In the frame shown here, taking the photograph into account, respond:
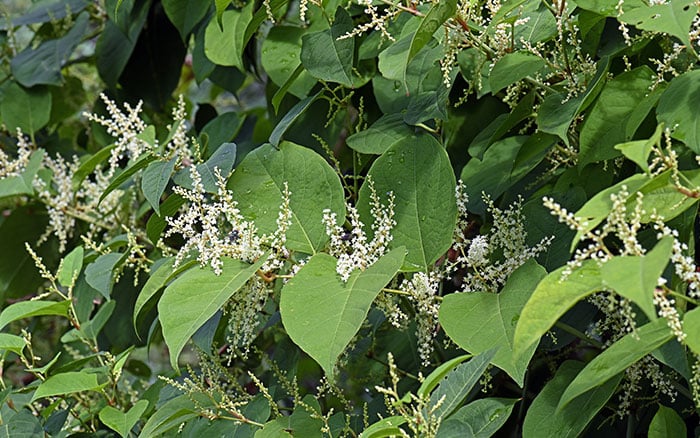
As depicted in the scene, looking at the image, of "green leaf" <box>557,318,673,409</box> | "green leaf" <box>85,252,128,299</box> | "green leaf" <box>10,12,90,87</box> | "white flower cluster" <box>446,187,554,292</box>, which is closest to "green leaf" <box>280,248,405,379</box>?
"white flower cluster" <box>446,187,554,292</box>

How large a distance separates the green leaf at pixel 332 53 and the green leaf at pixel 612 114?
0.33 m

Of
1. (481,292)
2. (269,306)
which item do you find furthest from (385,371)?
(481,292)

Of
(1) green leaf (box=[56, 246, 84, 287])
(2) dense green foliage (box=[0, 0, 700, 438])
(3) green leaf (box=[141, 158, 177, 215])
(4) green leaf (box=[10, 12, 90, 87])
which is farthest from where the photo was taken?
(4) green leaf (box=[10, 12, 90, 87])

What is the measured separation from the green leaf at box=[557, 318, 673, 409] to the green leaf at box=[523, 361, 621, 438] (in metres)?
0.09

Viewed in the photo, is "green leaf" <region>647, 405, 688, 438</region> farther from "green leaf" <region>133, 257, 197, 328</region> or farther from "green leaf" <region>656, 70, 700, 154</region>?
"green leaf" <region>133, 257, 197, 328</region>

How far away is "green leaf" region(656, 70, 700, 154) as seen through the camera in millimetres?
932

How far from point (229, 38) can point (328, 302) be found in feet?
2.35

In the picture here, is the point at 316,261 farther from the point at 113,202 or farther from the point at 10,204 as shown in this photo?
the point at 10,204

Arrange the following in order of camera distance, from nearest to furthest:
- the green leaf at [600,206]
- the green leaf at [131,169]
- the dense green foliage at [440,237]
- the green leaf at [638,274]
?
the green leaf at [638,274]
the green leaf at [600,206]
the dense green foliage at [440,237]
the green leaf at [131,169]

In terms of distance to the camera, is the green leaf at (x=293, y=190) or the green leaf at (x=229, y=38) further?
the green leaf at (x=229, y=38)

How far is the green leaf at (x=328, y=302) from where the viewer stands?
899mm

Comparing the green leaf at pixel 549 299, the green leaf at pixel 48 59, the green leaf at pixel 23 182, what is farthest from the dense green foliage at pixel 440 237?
the green leaf at pixel 48 59

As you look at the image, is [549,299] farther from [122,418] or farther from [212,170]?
[122,418]

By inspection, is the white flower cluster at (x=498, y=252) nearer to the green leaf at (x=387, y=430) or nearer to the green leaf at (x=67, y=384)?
the green leaf at (x=387, y=430)
